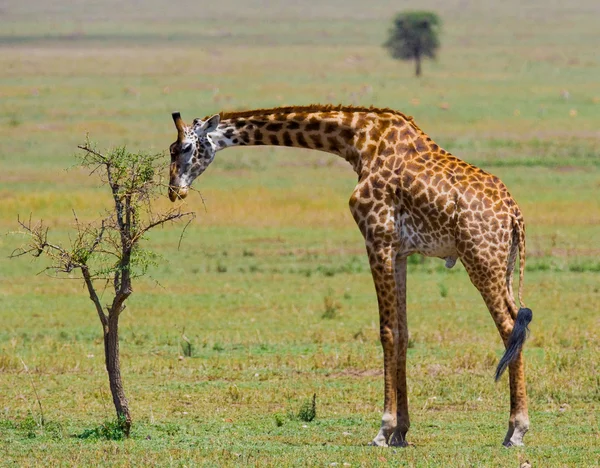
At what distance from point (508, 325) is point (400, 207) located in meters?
1.49

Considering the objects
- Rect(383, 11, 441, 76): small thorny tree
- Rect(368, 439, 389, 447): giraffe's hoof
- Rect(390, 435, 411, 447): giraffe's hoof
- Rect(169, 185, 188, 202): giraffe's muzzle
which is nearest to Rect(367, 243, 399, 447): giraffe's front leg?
Rect(390, 435, 411, 447): giraffe's hoof

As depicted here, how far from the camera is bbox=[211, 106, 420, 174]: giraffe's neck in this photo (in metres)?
12.1

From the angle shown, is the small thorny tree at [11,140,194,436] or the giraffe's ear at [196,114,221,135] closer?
the small thorny tree at [11,140,194,436]

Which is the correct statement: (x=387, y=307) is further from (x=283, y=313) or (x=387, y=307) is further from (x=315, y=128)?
(x=283, y=313)

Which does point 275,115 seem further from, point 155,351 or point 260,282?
point 260,282

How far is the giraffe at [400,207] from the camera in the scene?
11305mm

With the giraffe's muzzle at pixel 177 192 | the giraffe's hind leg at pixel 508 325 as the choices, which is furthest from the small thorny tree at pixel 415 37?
the giraffe's hind leg at pixel 508 325

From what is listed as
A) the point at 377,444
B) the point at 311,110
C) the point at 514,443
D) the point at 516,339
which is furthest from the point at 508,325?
the point at 311,110

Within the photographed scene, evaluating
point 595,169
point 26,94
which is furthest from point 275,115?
point 26,94

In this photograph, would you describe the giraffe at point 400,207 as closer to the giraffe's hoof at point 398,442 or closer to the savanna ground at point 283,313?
the giraffe's hoof at point 398,442

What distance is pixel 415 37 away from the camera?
269 ft

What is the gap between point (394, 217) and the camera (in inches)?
461

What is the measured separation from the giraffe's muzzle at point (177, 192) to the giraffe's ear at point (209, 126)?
1.95ft

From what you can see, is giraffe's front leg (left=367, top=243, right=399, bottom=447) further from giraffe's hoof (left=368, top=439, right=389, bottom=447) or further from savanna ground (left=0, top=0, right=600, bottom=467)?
savanna ground (left=0, top=0, right=600, bottom=467)
